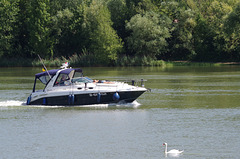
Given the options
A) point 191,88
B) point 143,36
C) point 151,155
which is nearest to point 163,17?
point 143,36

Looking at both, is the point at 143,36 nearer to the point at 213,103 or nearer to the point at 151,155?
the point at 213,103

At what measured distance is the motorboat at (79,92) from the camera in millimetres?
33156

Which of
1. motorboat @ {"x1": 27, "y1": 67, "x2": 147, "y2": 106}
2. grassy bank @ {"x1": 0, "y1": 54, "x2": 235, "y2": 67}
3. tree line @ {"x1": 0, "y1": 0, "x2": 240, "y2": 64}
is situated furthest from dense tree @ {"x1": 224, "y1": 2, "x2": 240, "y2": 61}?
motorboat @ {"x1": 27, "y1": 67, "x2": 147, "y2": 106}

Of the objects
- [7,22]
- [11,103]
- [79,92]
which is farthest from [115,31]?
[79,92]

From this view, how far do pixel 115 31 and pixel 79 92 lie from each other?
2555 inches

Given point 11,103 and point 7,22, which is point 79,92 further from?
point 7,22

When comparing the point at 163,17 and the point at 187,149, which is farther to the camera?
the point at 163,17

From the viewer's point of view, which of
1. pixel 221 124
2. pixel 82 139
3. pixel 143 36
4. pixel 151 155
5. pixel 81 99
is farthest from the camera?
pixel 143 36

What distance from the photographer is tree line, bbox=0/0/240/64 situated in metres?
94.2

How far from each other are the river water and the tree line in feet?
179

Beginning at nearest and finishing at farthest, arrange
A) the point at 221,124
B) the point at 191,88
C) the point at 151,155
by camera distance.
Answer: the point at 151,155 < the point at 221,124 < the point at 191,88

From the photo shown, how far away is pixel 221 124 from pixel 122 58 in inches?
2674

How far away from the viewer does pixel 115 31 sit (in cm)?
9738

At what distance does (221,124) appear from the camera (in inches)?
1061
